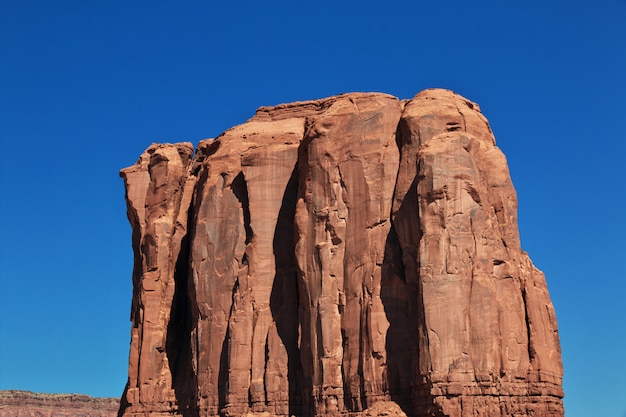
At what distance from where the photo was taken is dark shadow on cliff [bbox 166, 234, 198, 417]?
64.4 meters

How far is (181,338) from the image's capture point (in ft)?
226

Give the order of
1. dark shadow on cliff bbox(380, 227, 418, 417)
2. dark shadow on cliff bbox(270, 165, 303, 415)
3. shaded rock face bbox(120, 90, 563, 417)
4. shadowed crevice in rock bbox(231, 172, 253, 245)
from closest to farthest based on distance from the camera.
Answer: shaded rock face bbox(120, 90, 563, 417)
dark shadow on cliff bbox(380, 227, 418, 417)
dark shadow on cliff bbox(270, 165, 303, 415)
shadowed crevice in rock bbox(231, 172, 253, 245)

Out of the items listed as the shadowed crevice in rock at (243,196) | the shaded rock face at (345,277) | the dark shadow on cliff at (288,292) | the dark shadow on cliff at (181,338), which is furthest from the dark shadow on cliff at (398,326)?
the dark shadow on cliff at (181,338)

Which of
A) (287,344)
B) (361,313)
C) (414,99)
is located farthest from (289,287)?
(414,99)

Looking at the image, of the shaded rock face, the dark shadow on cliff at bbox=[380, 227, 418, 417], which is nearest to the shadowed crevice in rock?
the shaded rock face

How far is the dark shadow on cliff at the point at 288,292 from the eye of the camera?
189 feet

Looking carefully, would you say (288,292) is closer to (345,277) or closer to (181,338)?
(345,277)

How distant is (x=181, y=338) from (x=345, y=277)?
56.8 feet

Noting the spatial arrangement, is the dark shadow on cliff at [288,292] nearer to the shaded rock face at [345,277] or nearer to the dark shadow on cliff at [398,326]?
the shaded rock face at [345,277]

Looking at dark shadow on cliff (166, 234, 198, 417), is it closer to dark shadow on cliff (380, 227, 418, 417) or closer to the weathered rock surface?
dark shadow on cliff (380, 227, 418, 417)

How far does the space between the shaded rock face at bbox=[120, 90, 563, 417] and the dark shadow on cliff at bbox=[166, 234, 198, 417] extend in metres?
0.13

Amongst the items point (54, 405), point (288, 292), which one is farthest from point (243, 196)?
point (54, 405)

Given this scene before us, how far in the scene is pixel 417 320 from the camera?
168ft

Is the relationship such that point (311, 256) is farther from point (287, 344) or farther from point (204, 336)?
point (204, 336)
